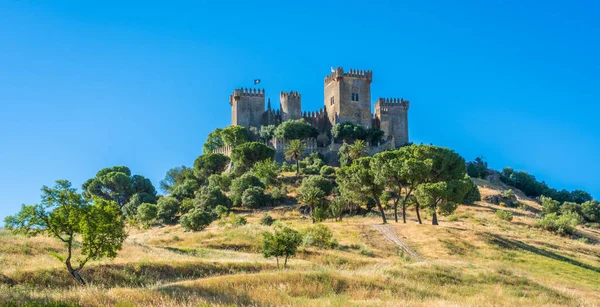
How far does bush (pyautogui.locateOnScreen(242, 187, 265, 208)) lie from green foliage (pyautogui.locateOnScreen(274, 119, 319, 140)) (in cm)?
2240

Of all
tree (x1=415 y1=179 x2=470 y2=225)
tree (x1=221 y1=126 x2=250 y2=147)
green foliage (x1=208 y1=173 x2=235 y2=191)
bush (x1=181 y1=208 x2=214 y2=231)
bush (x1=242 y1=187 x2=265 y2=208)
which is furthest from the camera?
tree (x1=221 y1=126 x2=250 y2=147)

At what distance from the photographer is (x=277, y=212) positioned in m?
61.8

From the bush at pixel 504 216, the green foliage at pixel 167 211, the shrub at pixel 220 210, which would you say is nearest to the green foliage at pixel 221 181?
the green foliage at pixel 167 211

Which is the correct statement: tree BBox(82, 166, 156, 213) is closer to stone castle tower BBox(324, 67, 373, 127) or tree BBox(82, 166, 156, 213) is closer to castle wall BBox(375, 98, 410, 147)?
stone castle tower BBox(324, 67, 373, 127)

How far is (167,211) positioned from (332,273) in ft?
149

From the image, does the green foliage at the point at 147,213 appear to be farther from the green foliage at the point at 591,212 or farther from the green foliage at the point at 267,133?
the green foliage at the point at 591,212

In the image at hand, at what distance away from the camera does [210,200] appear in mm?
64812

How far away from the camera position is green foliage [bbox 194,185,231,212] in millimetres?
64562

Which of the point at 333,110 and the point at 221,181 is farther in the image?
the point at 333,110

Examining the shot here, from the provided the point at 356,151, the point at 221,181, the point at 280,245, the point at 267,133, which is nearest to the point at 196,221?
the point at 221,181

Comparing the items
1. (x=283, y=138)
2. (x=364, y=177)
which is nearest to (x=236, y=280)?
(x=364, y=177)

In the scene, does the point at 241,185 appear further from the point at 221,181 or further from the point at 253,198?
the point at 221,181

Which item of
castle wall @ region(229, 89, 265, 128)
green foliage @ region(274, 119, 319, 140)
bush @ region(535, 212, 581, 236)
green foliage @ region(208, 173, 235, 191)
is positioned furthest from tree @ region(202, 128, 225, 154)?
bush @ region(535, 212, 581, 236)

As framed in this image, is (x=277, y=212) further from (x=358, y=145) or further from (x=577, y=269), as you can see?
(x=577, y=269)
